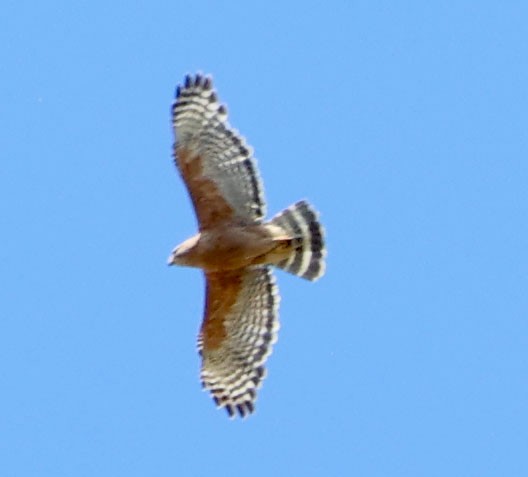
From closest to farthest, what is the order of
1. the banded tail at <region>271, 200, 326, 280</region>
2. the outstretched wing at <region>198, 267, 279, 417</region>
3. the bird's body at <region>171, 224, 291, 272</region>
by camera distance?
the bird's body at <region>171, 224, 291, 272</region> < the banded tail at <region>271, 200, 326, 280</region> < the outstretched wing at <region>198, 267, 279, 417</region>

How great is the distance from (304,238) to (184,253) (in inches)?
34.5

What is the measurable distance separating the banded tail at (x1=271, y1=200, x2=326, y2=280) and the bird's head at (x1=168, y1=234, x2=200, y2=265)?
23.9 inches

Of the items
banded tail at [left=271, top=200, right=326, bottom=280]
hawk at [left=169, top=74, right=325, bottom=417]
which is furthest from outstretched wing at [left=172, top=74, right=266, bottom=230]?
banded tail at [left=271, top=200, right=326, bottom=280]

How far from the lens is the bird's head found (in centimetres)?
1266

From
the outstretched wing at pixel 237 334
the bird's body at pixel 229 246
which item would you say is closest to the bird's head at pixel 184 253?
the bird's body at pixel 229 246

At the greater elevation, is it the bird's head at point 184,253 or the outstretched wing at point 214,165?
the outstretched wing at point 214,165

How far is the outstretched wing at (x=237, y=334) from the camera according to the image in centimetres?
1301

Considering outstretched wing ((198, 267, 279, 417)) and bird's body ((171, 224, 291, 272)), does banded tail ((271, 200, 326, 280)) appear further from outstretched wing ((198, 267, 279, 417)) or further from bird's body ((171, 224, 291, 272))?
outstretched wing ((198, 267, 279, 417))

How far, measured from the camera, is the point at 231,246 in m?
12.6

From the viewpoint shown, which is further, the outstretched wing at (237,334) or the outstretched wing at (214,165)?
the outstretched wing at (237,334)

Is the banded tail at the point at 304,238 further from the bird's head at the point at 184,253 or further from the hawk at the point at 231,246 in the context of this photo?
the bird's head at the point at 184,253

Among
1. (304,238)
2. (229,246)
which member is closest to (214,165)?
(229,246)

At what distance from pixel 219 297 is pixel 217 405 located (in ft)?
2.56

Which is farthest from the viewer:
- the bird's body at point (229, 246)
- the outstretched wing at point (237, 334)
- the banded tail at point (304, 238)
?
the outstretched wing at point (237, 334)
